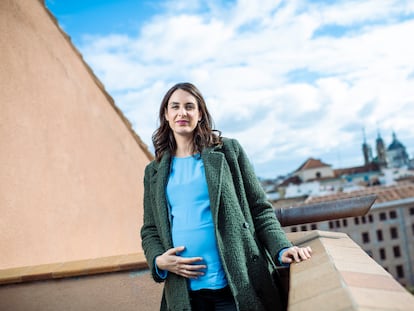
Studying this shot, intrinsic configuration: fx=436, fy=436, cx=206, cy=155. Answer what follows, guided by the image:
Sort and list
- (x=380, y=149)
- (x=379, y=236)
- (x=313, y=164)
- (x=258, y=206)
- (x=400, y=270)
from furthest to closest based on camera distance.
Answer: (x=380, y=149) → (x=313, y=164) → (x=400, y=270) → (x=379, y=236) → (x=258, y=206)

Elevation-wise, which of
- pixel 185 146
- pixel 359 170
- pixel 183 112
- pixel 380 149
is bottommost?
pixel 185 146

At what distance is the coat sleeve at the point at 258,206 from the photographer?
1.79 meters

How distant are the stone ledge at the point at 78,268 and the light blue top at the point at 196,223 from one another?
947 mm

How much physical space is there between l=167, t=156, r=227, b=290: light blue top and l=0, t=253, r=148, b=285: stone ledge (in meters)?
0.95

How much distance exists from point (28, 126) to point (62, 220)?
3.20 feet

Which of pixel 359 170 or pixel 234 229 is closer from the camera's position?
pixel 234 229

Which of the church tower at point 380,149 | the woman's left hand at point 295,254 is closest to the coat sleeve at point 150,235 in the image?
the woman's left hand at point 295,254

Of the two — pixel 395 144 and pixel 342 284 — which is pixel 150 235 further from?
pixel 395 144

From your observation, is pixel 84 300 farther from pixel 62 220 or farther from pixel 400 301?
pixel 400 301

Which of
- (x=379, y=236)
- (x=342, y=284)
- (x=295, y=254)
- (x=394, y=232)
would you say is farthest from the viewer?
(x=394, y=232)

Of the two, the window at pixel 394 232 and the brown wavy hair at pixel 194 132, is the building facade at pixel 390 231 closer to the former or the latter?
the window at pixel 394 232

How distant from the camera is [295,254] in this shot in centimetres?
165

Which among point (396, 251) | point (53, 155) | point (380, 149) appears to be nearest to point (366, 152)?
point (380, 149)

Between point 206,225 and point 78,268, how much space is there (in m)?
1.36
